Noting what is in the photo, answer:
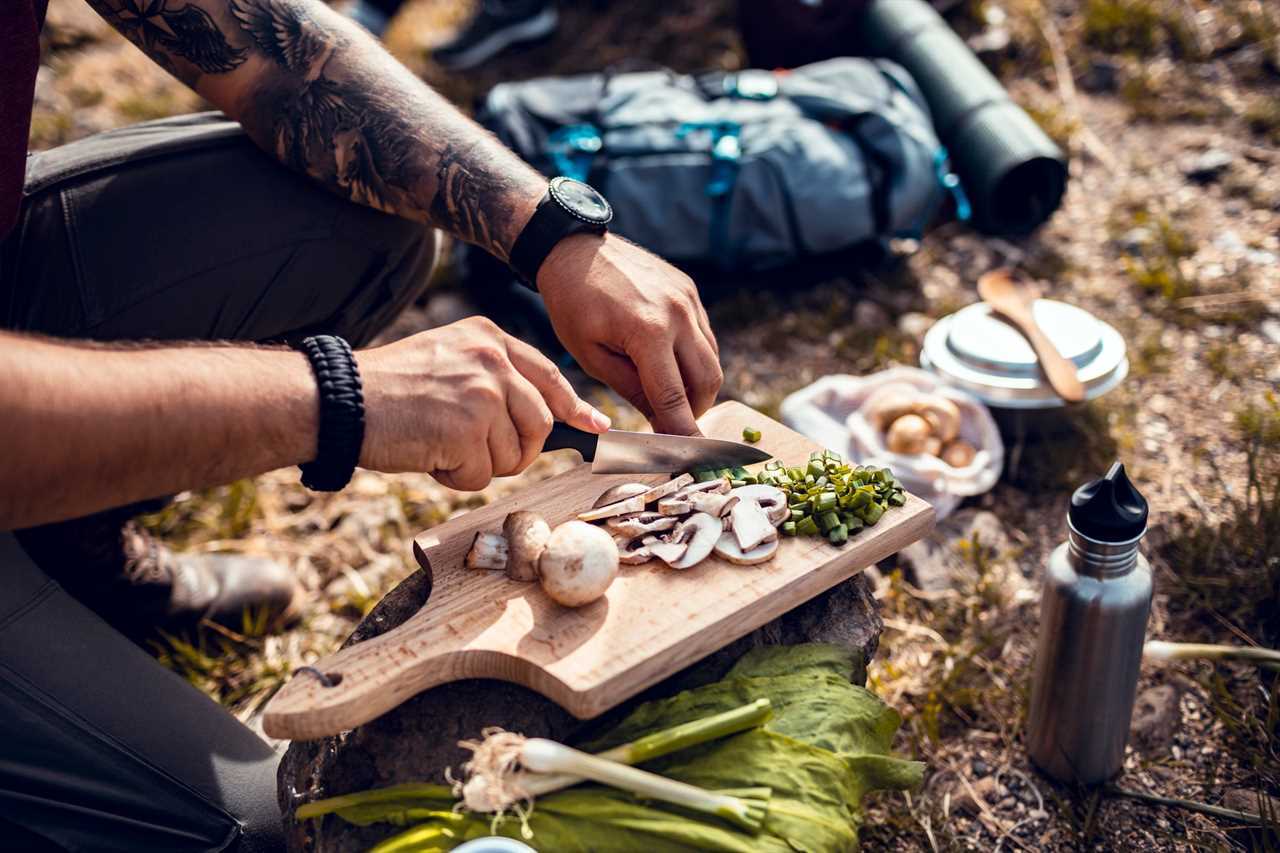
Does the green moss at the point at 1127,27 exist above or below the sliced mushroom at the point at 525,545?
below

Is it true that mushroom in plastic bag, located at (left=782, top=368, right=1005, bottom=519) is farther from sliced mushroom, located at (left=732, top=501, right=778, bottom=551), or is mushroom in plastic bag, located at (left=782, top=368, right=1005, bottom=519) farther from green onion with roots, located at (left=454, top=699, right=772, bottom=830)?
green onion with roots, located at (left=454, top=699, right=772, bottom=830)

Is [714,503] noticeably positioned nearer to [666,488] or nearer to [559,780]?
[666,488]

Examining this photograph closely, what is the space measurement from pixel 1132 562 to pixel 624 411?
2.03 meters

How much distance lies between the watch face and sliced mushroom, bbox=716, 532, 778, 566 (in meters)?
0.82

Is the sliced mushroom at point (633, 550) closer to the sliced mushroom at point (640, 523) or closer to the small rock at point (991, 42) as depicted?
the sliced mushroom at point (640, 523)

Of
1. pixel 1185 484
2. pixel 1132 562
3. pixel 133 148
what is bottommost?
pixel 1185 484

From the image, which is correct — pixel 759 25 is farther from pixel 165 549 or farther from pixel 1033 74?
pixel 165 549

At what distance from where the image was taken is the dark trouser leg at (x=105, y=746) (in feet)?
6.23

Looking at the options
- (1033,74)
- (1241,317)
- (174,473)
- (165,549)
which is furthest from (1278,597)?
(1033,74)

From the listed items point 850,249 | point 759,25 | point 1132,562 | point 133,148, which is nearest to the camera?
point 1132,562

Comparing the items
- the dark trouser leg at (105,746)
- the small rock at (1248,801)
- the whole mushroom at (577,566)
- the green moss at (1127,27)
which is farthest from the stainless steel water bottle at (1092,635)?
the green moss at (1127,27)

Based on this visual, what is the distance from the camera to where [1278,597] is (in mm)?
2686

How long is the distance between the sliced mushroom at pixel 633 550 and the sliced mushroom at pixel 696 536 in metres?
0.02

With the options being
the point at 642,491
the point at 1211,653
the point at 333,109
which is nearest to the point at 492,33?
the point at 333,109
